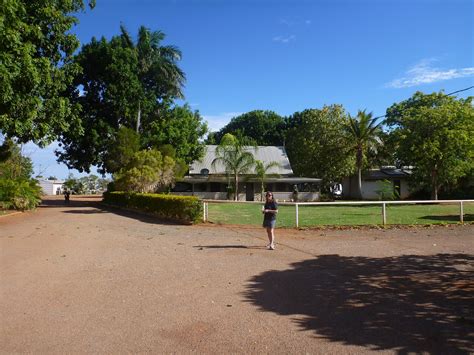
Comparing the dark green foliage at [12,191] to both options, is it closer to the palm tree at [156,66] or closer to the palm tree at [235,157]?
the palm tree at [156,66]

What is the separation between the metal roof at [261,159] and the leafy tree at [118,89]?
6687 millimetres

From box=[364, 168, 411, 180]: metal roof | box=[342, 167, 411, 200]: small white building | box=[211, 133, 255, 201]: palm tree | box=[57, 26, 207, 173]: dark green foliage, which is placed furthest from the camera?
box=[364, 168, 411, 180]: metal roof

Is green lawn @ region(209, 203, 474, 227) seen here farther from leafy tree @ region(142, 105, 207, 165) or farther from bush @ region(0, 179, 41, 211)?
leafy tree @ region(142, 105, 207, 165)

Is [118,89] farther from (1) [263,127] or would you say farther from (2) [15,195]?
(1) [263,127]

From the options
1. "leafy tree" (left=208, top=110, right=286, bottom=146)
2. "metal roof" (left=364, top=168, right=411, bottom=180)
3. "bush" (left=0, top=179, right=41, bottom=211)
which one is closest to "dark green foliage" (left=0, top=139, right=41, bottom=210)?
"bush" (left=0, top=179, right=41, bottom=211)

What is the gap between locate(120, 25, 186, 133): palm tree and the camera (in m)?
38.7

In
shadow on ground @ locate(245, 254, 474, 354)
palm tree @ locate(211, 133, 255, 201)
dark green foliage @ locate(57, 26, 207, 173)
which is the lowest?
shadow on ground @ locate(245, 254, 474, 354)

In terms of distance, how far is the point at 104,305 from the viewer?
6.14 meters

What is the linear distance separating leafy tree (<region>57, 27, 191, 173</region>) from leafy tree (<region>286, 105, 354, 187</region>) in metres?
15.1

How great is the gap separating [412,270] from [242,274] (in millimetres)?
3245

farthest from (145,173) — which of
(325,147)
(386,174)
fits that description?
(386,174)

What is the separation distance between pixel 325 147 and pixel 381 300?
134ft

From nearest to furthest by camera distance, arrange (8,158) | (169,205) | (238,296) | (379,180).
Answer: (238,296), (169,205), (8,158), (379,180)

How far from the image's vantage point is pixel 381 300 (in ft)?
20.7
